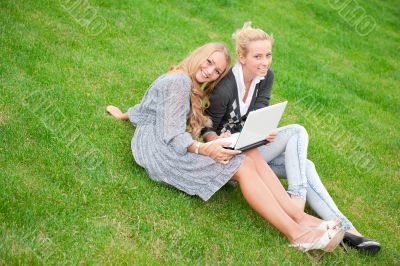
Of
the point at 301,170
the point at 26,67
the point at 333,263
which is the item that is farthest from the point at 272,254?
the point at 26,67

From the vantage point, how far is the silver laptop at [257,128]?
3.68 metres

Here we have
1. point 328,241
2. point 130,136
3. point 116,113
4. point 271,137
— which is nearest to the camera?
point 328,241

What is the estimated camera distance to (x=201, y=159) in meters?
3.96

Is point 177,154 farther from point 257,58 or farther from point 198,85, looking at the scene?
point 257,58

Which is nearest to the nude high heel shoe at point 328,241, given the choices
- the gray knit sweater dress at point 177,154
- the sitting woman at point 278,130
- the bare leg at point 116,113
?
the sitting woman at point 278,130

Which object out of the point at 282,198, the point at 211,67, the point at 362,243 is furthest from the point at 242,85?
the point at 362,243

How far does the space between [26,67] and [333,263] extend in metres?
4.01

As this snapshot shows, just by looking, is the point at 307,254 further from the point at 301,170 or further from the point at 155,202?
the point at 155,202

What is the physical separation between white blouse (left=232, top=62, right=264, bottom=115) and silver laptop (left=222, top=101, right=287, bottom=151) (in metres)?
0.55

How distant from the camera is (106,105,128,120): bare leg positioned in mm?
5152

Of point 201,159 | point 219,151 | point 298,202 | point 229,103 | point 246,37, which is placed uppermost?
point 246,37

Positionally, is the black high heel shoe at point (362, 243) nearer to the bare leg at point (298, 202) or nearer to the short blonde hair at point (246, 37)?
the bare leg at point (298, 202)

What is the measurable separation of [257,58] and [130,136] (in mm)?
1533

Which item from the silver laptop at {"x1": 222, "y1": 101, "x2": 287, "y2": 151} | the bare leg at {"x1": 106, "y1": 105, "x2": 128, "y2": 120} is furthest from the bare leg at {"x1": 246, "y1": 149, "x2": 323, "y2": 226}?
the bare leg at {"x1": 106, "y1": 105, "x2": 128, "y2": 120}
